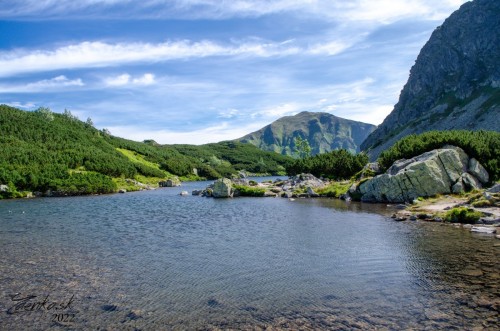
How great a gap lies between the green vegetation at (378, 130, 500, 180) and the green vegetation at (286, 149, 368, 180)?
32015 millimetres

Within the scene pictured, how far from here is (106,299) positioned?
23.7 m

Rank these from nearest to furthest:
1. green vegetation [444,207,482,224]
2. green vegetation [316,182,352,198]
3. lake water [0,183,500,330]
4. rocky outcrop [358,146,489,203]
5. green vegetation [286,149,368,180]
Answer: lake water [0,183,500,330] → green vegetation [444,207,482,224] → rocky outcrop [358,146,489,203] → green vegetation [316,182,352,198] → green vegetation [286,149,368,180]

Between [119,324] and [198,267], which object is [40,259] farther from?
[119,324]

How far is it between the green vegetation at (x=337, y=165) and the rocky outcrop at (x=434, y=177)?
4958 centimetres

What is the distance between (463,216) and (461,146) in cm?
3571

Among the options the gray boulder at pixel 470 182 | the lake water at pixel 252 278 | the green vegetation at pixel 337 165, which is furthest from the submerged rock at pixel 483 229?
the green vegetation at pixel 337 165

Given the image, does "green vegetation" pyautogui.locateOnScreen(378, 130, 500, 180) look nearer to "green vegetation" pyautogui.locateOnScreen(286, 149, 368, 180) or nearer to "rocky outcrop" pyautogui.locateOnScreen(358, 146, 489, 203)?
"rocky outcrop" pyautogui.locateOnScreen(358, 146, 489, 203)

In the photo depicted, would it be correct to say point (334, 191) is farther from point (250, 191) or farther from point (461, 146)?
point (461, 146)

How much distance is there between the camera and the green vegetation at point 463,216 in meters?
45.2

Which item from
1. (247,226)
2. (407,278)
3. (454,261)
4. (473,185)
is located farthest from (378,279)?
(473,185)

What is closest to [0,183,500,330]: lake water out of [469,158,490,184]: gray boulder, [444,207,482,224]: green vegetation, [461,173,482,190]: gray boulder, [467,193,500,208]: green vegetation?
[444,207,482,224]: green vegetation

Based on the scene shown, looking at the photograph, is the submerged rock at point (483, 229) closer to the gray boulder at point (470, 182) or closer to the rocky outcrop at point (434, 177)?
the rocky outcrop at point (434, 177)

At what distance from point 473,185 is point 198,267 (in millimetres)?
60384

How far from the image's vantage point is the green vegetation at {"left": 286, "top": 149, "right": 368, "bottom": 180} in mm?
126012
